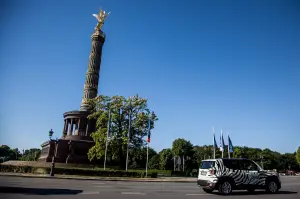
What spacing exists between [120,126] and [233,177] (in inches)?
1247

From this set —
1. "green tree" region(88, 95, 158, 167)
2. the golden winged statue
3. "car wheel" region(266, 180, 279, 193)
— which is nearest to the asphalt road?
"car wheel" region(266, 180, 279, 193)

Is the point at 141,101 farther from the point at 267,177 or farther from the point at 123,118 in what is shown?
the point at 267,177

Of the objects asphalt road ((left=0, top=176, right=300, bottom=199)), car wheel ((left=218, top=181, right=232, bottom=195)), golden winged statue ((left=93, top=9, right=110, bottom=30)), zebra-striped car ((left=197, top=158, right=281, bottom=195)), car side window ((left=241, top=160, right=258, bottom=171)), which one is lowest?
asphalt road ((left=0, top=176, right=300, bottom=199))

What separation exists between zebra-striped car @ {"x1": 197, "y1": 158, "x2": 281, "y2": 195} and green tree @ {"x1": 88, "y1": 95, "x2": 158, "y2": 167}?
28.5 m

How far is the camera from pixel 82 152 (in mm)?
46688

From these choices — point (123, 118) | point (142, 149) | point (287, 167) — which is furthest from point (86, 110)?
point (287, 167)

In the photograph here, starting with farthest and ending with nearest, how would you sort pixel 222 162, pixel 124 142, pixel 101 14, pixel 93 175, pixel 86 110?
1. pixel 101 14
2. pixel 86 110
3. pixel 124 142
4. pixel 93 175
5. pixel 222 162

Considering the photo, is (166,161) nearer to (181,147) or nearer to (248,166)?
(181,147)

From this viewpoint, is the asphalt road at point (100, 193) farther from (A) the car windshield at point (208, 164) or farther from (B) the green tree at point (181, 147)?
(B) the green tree at point (181, 147)

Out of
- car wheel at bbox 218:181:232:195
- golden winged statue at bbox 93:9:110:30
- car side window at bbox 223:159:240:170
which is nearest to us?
car wheel at bbox 218:181:232:195

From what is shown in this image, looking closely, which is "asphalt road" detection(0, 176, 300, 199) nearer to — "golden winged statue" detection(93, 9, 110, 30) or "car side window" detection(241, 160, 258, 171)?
"car side window" detection(241, 160, 258, 171)

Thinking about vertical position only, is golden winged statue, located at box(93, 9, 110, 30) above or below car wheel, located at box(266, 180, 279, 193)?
above

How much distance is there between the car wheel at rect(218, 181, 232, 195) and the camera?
43.4 ft

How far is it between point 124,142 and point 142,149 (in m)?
5.78
